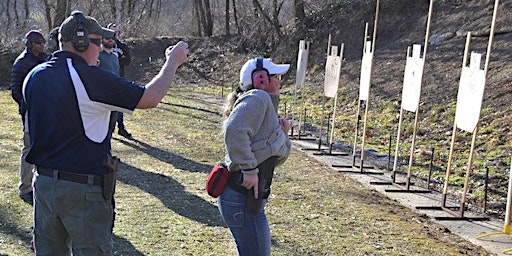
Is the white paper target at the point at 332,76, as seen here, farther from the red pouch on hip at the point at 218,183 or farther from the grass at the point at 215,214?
the red pouch on hip at the point at 218,183

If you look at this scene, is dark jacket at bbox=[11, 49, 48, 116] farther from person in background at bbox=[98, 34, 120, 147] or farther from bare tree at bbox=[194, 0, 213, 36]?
bare tree at bbox=[194, 0, 213, 36]

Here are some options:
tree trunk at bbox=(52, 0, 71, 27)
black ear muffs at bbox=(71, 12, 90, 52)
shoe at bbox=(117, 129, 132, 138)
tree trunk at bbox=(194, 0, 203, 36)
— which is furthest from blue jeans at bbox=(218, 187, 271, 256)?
tree trunk at bbox=(194, 0, 203, 36)

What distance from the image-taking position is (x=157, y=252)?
→ 526 centimetres

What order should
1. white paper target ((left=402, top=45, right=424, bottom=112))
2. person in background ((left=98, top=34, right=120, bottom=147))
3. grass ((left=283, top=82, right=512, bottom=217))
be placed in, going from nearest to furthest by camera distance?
white paper target ((left=402, top=45, right=424, bottom=112)) < person in background ((left=98, top=34, right=120, bottom=147)) < grass ((left=283, top=82, right=512, bottom=217))

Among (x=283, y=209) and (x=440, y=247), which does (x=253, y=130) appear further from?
(x=283, y=209)

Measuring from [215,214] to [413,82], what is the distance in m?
3.33

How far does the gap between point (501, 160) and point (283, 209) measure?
13.4ft

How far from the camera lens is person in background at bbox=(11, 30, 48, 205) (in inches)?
236

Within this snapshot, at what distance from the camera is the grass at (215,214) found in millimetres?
5555

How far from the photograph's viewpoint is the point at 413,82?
820cm

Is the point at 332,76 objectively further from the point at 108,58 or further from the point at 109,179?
the point at 109,179

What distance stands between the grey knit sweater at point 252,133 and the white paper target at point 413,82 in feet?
15.8

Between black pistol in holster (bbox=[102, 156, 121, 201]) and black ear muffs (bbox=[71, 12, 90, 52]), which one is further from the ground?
black ear muffs (bbox=[71, 12, 90, 52])

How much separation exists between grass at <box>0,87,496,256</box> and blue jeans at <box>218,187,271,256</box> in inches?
71.4
